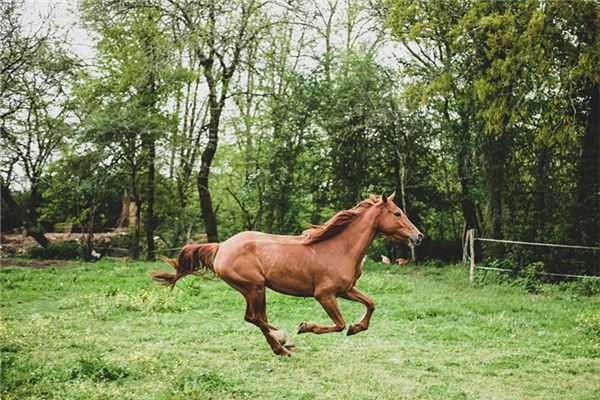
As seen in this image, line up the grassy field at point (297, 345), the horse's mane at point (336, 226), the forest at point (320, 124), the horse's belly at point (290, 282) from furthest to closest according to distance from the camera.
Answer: the forest at point (320, 124), the grassy field at point (297, 345), the horse's mane at point (336, 226), the horse's belly at point (290, 282)

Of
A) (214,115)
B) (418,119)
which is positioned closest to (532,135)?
(418,119)

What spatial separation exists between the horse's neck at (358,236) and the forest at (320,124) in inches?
444

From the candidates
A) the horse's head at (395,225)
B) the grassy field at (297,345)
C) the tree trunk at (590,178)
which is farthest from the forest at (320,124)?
the horse's head at (395,225)

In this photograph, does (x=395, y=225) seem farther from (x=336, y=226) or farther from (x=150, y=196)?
(x=150, y=196)

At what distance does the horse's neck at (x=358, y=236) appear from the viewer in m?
5.41

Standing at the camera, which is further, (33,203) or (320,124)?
(33,203)

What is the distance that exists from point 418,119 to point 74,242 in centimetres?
1416

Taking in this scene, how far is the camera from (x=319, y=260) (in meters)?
5.38

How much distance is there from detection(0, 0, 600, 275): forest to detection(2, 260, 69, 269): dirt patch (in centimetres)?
152

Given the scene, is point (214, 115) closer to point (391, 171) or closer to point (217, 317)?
point (391, 171)

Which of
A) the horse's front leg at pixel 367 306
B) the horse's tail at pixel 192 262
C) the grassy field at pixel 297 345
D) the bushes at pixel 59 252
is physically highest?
the horse's tail at pixel 192 262

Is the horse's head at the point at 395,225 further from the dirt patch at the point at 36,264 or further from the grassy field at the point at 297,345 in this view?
the dirt patch at the point at 36,264

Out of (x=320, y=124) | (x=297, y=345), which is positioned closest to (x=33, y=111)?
(x=320, y=124)

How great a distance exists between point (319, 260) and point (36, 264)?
17.5 meters
